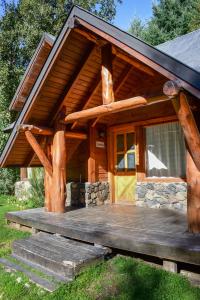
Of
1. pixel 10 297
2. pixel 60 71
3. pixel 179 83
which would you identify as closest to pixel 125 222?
pixel 10 297

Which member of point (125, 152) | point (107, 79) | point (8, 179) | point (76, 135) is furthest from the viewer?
point (8, 179)

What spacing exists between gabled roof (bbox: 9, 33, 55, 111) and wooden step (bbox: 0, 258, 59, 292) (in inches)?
250

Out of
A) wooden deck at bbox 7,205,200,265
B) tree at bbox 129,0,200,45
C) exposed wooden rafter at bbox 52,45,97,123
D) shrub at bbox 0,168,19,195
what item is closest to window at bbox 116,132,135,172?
wooden deck at bbox 7,205,200,265

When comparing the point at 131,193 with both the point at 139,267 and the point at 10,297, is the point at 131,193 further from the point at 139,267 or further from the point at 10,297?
the point at 10,297

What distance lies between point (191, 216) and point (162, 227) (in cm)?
73

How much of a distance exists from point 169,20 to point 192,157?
20.6 meters

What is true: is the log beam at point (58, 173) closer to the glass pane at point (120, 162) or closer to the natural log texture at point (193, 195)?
the glass pane at point (120, 162)

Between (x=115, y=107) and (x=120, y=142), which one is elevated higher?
(x=115, y=107)

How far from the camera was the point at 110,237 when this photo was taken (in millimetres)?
5023

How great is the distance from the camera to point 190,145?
15.3ft

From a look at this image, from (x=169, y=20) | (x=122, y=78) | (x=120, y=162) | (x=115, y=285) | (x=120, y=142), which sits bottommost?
(x=115, y=285)

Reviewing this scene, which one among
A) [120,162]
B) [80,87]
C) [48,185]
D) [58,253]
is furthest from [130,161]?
[58,253]

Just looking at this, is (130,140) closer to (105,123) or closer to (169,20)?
(105,123)

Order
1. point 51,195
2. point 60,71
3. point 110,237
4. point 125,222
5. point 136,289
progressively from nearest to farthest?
point 136,289 < point 110,237 < point 125,222 < point 60,71 < point 51,195
